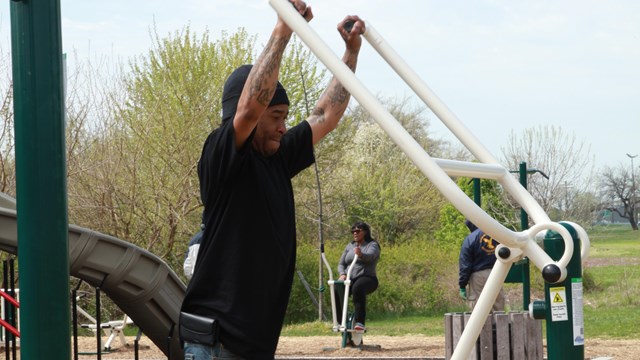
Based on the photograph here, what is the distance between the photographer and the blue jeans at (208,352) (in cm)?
290

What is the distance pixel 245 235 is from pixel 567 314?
43.6 inches

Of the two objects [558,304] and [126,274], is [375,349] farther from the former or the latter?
[558,304]

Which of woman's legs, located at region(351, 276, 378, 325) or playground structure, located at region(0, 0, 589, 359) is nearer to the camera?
playground structure, located at region(0, 0, 589, 359)

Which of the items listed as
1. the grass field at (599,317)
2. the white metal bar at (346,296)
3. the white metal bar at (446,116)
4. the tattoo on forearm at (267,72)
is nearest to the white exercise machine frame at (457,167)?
the white metal bar at (446,116)

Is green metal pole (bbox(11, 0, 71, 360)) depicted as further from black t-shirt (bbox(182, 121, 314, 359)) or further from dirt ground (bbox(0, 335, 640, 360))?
dirt ground (bbox(0, 335, 640, 360))

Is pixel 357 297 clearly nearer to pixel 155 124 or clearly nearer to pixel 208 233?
pixel 155 124

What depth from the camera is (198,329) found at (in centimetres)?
290

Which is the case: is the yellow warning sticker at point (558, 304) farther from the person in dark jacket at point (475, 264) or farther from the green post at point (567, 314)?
the person in dark jacket at point (475, 264)

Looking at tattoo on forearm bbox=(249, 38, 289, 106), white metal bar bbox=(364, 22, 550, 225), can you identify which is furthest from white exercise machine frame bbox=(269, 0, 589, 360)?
tattoo on forearm bbox=(249, 38, 289, 106)

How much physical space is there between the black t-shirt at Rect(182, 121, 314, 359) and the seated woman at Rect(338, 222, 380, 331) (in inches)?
385

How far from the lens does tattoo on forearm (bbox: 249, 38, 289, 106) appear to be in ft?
9.30

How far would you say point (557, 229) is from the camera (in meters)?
2.93

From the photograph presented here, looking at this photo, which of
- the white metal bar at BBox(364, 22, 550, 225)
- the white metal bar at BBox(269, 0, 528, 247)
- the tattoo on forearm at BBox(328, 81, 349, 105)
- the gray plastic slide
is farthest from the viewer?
the gray plastic slide

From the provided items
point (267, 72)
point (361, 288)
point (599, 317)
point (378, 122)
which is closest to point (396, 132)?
point (378, 122)
